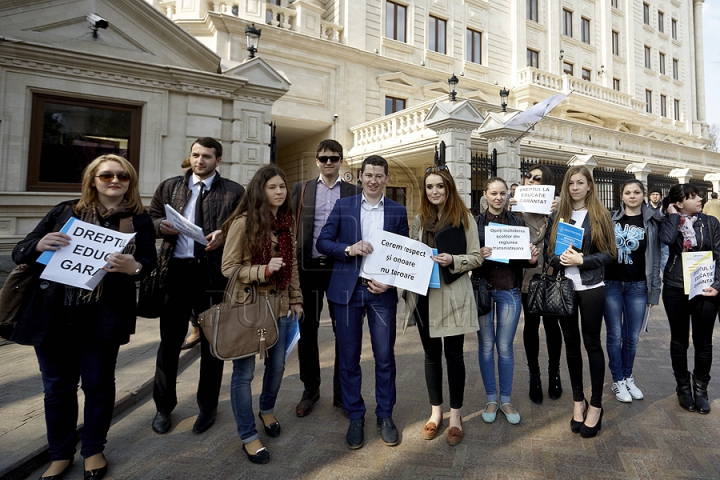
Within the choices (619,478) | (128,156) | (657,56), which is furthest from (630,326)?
(657,56)

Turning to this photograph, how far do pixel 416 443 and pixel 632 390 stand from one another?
8.03 ft

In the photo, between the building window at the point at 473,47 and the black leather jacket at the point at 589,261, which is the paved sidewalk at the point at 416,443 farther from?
the building window at the point at 473,47

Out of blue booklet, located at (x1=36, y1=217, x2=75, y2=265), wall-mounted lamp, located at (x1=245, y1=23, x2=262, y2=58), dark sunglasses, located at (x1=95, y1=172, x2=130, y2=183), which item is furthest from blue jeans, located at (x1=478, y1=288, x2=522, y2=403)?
wall-mounted lamp, located at (x1=245, y1=23, x2=262, y2=58)

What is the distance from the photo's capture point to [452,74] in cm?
1831

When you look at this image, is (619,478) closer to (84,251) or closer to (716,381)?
(716,381)

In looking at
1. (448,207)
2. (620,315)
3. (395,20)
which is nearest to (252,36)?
(448,207)

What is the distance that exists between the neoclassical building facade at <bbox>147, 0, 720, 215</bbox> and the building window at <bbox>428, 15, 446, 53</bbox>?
0.07 m

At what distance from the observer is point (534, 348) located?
12.2 ft

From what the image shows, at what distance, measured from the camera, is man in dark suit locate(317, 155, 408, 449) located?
301cm

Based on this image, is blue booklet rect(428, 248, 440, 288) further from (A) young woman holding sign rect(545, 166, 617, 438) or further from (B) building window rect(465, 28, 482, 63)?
(B) building window rect(465, 28, 482, 63)

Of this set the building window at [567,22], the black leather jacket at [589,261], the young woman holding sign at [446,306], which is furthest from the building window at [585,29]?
the young woman holding sign at [446,306]

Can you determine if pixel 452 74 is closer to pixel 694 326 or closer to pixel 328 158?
pixel 694 326

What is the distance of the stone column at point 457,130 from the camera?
34.7ft

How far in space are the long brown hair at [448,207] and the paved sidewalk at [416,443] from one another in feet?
5.84
